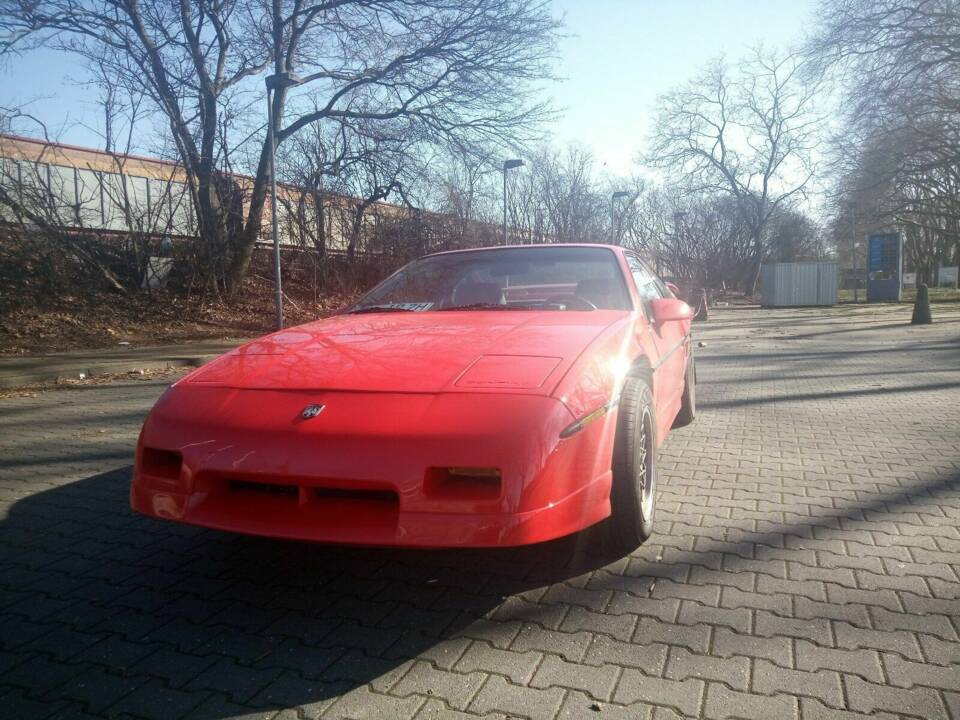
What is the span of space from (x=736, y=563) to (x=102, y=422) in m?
5.42

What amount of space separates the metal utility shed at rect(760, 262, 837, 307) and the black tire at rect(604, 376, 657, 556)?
1199 inches

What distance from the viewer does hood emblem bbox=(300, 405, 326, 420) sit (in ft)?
8.13

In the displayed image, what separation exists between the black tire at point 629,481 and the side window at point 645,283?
116cm

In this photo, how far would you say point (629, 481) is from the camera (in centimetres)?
277

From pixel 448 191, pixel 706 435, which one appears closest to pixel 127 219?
pixel 448 191

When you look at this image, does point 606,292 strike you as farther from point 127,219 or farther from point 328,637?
point 127,219

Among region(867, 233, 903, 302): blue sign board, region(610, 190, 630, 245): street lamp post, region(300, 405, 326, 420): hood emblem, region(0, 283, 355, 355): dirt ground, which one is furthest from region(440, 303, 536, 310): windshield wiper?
region(867, 233, 903, 302): blue sign board

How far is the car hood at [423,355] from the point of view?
8.61ft

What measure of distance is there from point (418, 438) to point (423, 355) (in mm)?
653

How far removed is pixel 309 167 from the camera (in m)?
18.1

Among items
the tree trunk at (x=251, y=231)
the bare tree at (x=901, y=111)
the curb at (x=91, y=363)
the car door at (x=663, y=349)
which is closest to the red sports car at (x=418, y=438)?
the car door at (x=663, y=349)

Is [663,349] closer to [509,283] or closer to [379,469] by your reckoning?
[509,283]

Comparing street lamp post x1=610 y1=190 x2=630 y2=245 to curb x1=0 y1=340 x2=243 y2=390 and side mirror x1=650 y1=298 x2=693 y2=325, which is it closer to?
curb x1=0 y1=340 x2=243 y2=390

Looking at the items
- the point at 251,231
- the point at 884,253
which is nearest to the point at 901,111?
the point at 884,253
